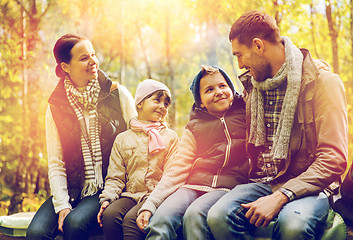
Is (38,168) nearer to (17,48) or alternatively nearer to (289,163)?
(17,48)

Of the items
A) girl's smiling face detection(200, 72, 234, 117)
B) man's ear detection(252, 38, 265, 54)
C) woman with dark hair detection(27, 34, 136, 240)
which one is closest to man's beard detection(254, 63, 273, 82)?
man's ear detection(252, 38, 265, 54)

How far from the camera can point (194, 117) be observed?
3066 millimetres

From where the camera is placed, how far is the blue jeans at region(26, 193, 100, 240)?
9.27ft

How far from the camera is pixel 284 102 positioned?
249 centimetres

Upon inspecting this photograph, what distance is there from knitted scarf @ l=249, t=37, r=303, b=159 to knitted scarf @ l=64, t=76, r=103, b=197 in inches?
54.1

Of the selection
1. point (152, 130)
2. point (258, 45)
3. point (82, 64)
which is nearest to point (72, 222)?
point (152, 130)

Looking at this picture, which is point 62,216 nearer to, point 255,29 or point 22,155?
point 255,29

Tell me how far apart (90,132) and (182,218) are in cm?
122

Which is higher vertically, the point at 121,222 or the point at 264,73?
the point at 264,73

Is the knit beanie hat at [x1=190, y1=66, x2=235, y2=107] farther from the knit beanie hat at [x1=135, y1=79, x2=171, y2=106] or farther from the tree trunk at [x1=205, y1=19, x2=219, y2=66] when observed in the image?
the tree trunk at [x1=205, y1=19, x2=219, y2=66]

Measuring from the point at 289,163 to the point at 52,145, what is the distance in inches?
79.6

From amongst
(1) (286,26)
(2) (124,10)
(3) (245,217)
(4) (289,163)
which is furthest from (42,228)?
(2) (124,10)

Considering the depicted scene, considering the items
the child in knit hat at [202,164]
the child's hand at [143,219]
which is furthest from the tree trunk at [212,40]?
the child's hand at [143,219]

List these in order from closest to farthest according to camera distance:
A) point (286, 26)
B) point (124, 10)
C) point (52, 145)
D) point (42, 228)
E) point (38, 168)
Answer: point (42, 228) → point (52, 145) → point (286, 26) → point (38, 168) → point (124, 10)
